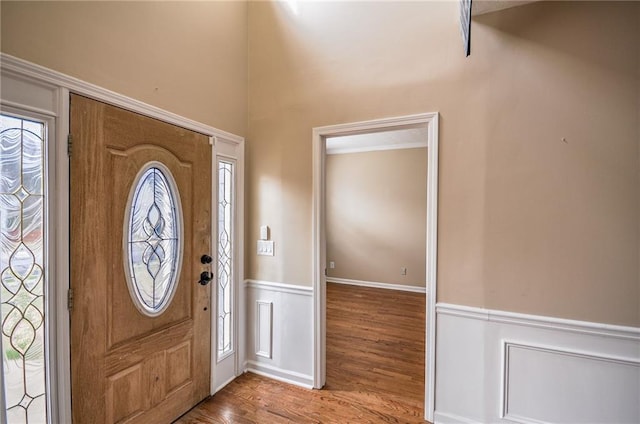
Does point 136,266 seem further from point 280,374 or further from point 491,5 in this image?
point 491,5

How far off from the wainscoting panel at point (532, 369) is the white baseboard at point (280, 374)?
104 cm

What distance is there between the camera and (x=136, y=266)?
1.71 m

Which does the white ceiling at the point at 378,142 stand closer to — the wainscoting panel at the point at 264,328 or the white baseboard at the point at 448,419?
the wainscoting panel at the point at 264,328

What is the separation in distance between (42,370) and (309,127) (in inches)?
87.0

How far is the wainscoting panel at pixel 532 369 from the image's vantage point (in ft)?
5.15

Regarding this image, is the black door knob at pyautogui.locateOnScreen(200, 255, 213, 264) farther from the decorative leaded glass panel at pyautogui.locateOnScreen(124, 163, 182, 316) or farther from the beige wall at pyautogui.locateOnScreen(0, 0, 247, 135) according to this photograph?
the beige wall at pyautogui.locateOnScreen(0, 0, 247, 135)

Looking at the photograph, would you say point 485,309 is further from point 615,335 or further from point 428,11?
point 428,11

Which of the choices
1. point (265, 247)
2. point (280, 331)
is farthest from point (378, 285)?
point (265, 247)

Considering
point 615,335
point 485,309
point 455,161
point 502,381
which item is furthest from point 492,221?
point 502,381

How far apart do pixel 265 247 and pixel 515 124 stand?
2.14 m

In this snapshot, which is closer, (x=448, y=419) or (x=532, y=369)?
(x=532, y=369)

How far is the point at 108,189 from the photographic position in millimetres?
1539

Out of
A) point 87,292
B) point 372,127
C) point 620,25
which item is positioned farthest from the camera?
point 372,127

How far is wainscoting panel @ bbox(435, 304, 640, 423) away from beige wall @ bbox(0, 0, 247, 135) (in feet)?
7.86
